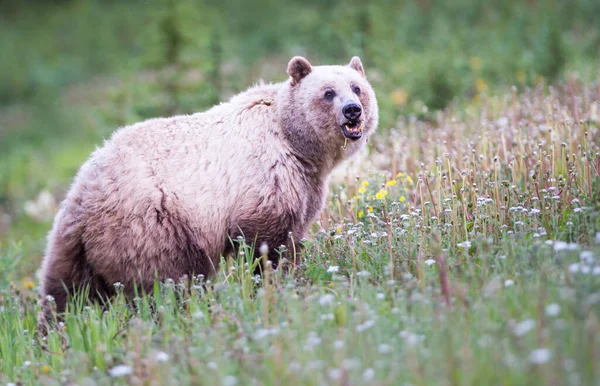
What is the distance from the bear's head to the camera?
6.17m

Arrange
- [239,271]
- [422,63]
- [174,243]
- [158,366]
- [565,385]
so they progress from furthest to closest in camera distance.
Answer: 1. [422,63]
2. [174,243]
3. [239,271]
4. [158,366]
5. [565,385]

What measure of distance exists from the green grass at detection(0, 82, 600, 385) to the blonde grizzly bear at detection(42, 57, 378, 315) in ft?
1.09

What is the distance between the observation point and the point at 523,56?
13.9 metres

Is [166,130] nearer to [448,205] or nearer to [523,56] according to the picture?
[448,205]

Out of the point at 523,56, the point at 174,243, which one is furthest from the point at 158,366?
the point at 523,56

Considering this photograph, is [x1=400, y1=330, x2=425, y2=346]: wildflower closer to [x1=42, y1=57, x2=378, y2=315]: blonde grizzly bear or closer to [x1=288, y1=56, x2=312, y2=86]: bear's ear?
[x1=42, y1=57, x2=378, y2=315]: blonde grizzly bear

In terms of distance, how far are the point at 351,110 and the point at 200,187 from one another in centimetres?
143

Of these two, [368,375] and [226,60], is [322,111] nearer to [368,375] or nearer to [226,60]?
[368,375]

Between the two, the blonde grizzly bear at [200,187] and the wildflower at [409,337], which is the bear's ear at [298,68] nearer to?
the blonde grizzly bear at [200,187]

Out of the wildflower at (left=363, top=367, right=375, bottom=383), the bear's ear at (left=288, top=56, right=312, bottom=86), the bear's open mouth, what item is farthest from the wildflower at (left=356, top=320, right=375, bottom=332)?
the bear's ear at (left=288, top=56, right=312, bottom=86)

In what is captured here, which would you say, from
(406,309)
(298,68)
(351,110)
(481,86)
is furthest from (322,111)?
(481,86)

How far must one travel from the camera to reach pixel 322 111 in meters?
6.23

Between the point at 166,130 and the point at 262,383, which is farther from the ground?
the point at 166,130

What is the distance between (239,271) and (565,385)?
9.61 ft
